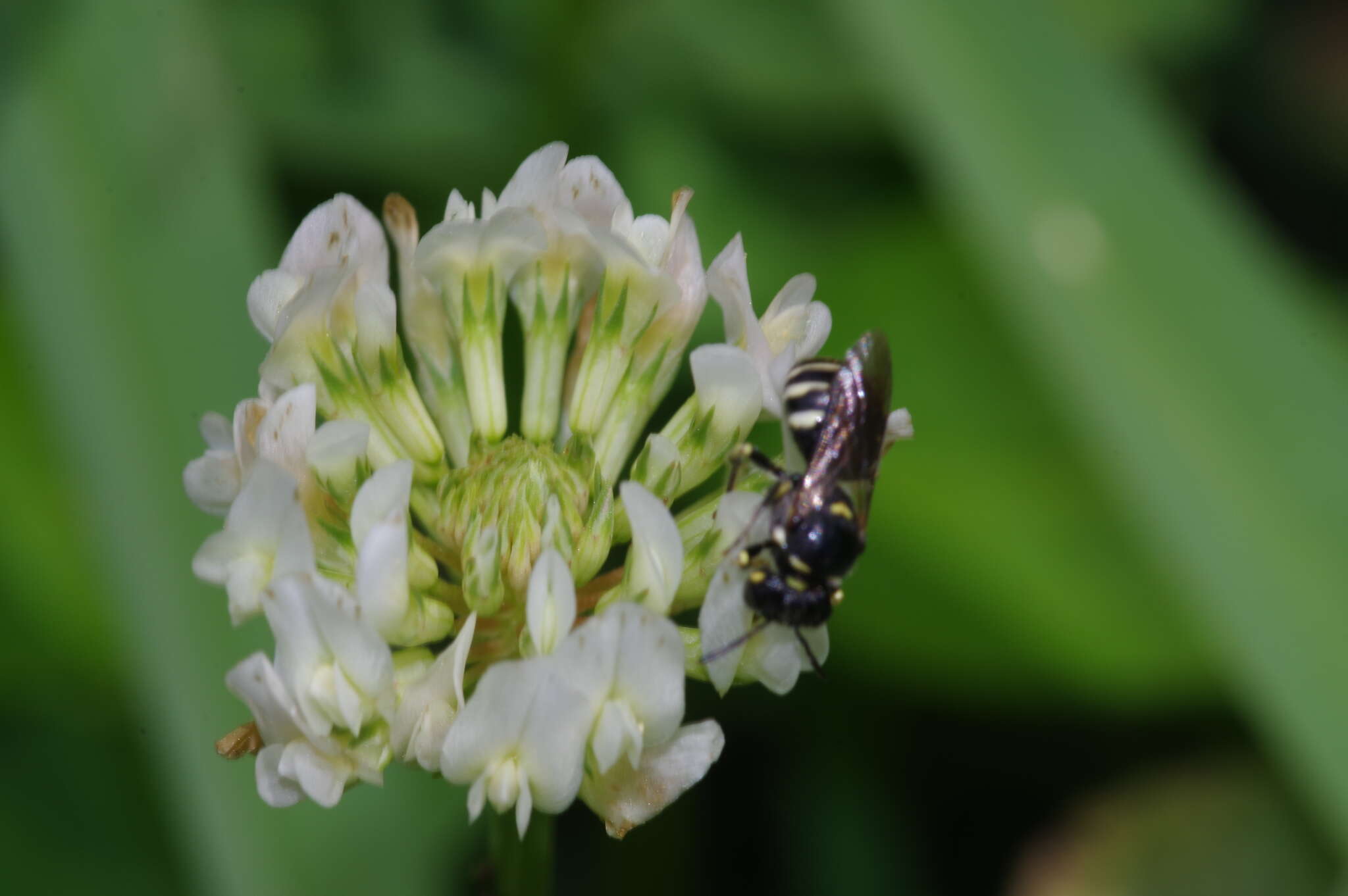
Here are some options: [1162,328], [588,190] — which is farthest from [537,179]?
[1162,328]

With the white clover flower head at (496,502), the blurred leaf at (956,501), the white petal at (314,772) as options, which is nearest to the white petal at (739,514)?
the white clover flower head at (496,502)

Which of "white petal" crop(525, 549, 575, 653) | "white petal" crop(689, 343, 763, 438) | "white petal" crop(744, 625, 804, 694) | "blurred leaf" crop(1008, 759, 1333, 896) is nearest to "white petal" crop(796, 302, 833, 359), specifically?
"white petal" crop(689, 343, 763, 438)

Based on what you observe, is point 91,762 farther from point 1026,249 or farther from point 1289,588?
point 1289,588

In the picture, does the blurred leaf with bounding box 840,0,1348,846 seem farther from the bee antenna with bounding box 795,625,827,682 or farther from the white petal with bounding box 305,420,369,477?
the white petal with bounding box 305,420,369,477

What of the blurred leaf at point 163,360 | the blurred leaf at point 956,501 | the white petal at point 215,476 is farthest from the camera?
the blurred leaf at point 956,501

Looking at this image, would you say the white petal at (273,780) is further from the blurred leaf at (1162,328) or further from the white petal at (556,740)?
the blurred leaf at (1162,328)

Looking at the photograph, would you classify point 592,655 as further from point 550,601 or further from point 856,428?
point 856,428
